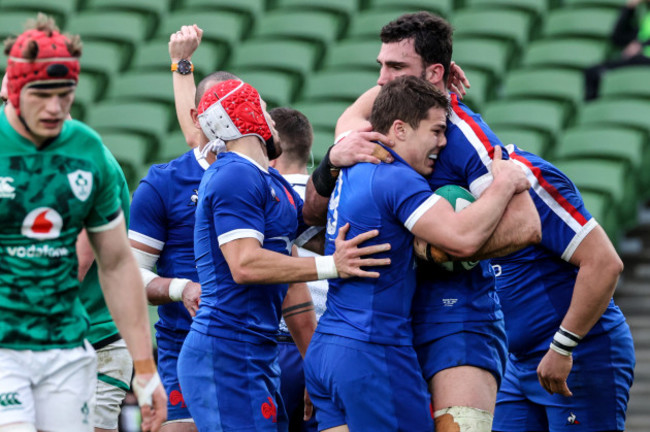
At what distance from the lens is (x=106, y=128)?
10.1 metres

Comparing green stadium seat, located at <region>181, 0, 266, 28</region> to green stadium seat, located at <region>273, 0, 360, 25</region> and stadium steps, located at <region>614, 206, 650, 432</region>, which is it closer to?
green stadium seat, located at <region>273, 0, 360, 25</region>

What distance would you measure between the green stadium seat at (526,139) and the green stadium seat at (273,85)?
211 cm

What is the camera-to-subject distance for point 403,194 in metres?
3.94

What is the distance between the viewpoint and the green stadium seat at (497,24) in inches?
426

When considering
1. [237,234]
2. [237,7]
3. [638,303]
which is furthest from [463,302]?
[237,7]

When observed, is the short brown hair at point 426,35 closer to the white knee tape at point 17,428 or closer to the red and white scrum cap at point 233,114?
the red and white scrum cap at point 233,114

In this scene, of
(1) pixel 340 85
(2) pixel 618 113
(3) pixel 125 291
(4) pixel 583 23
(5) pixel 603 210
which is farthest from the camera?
(4) pixel 583 23

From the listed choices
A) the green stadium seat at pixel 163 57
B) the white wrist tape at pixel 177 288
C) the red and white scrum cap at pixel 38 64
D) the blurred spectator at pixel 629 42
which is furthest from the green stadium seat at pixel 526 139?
the red and white scrum cap at pixel 38 64

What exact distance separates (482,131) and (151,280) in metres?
1.74

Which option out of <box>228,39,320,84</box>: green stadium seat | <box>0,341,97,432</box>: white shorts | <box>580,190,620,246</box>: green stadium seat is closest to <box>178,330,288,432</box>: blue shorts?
<box>0,341,97,432</box>: white shorts

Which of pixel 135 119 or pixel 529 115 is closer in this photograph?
pixel 529 115

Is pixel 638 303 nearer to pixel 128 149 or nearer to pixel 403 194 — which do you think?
pixel 128 149

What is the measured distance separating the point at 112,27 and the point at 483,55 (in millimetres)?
3925

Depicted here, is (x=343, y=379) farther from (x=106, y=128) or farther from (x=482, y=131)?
(x=106, y=128)
